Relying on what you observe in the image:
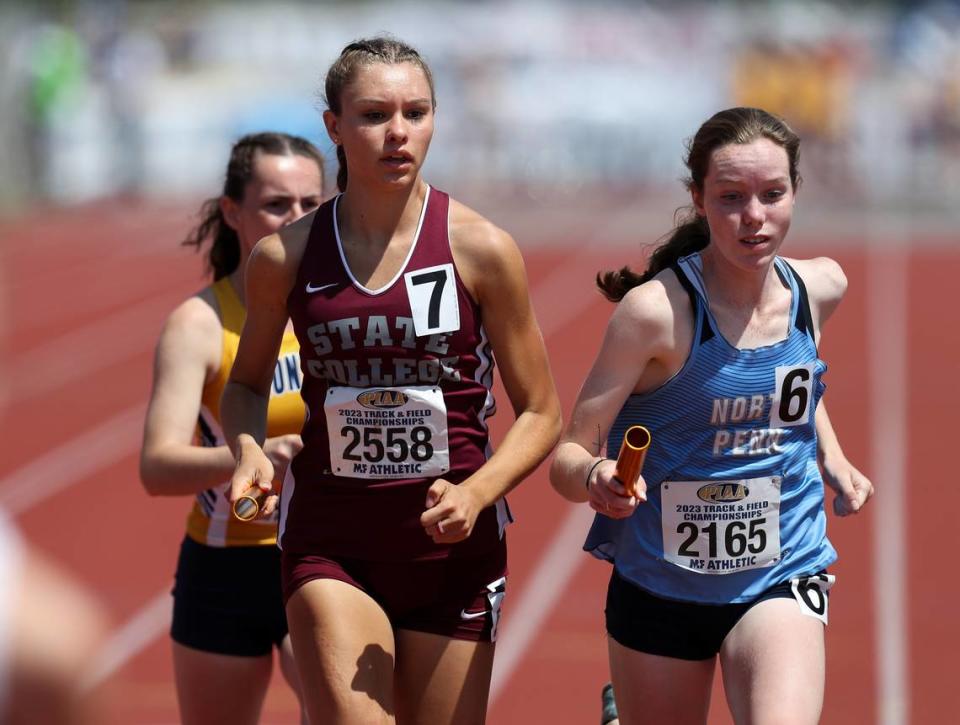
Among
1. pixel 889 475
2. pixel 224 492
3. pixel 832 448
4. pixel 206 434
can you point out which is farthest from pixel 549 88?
pixel 832 448

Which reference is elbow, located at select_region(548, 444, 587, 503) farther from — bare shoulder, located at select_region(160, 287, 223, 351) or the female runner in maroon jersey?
bare shoulder, located at select_region(160, 287, 223, 351)

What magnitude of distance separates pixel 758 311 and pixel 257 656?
163cm

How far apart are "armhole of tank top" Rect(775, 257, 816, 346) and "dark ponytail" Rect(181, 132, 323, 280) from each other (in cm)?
136

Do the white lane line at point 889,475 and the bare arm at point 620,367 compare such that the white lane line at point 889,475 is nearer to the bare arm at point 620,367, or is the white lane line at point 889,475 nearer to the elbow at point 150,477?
the bare arm at point 620,367

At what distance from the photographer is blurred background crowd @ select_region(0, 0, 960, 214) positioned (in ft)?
85.1

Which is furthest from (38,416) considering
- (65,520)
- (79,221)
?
(79,221)

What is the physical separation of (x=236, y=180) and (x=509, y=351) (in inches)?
→ 45.8

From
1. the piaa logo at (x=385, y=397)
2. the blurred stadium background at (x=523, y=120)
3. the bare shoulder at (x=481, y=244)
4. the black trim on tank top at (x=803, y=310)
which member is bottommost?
the blurred stadium background at (x=523, y=120)

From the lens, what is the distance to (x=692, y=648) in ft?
11.8

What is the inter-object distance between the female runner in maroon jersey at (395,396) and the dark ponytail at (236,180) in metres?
0.76

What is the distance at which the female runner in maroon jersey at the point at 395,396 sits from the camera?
3469mm

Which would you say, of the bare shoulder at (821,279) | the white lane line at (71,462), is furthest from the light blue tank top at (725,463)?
the white lane line at (71,462)

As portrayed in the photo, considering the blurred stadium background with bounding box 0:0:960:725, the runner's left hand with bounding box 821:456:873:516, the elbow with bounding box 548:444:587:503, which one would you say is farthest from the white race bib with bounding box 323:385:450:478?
the blurred stadium background with bounding box 0:0:960:725

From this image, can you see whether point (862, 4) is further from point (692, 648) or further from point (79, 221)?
point (692, 648)
